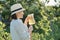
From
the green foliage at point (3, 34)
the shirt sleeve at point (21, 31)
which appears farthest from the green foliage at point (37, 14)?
the shirt sleeve at point (21, 31)

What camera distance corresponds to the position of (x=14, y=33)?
2875 millimetres

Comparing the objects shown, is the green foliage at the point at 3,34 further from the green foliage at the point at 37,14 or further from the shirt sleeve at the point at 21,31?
the shirt sleeve at the point at 21,31

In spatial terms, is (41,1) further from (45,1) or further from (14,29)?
(14,29)

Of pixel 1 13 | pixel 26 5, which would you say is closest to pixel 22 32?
pixel 1 13

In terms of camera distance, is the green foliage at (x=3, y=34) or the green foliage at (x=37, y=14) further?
the green foliage at (x=37, y=14)

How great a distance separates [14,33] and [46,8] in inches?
170

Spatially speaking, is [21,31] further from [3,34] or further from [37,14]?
[37,14]

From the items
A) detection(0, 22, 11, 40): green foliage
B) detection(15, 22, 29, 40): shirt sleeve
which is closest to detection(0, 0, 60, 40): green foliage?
detection(0, 22, 11, 40): green foliage

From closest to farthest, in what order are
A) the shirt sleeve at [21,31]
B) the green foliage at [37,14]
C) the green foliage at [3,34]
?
the shirt sleeve at [21,31] < the green foliage at [3,34] < the green foliage at [37,14]

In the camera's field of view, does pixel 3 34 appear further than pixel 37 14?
No

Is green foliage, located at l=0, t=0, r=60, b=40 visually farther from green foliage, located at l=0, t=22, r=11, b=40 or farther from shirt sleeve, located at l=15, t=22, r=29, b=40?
shirt sleeve, located at l=15, t=22, r=29, b=40

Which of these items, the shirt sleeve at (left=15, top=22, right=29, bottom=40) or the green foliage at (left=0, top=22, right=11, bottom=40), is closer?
the shirt sleeve at (left=15, top=22, right=29, bottom=40)

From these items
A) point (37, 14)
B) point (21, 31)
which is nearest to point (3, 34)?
point (37, 14)

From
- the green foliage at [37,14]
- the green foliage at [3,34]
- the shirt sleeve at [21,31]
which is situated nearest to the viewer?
the shirt sleeve at [21,31]
